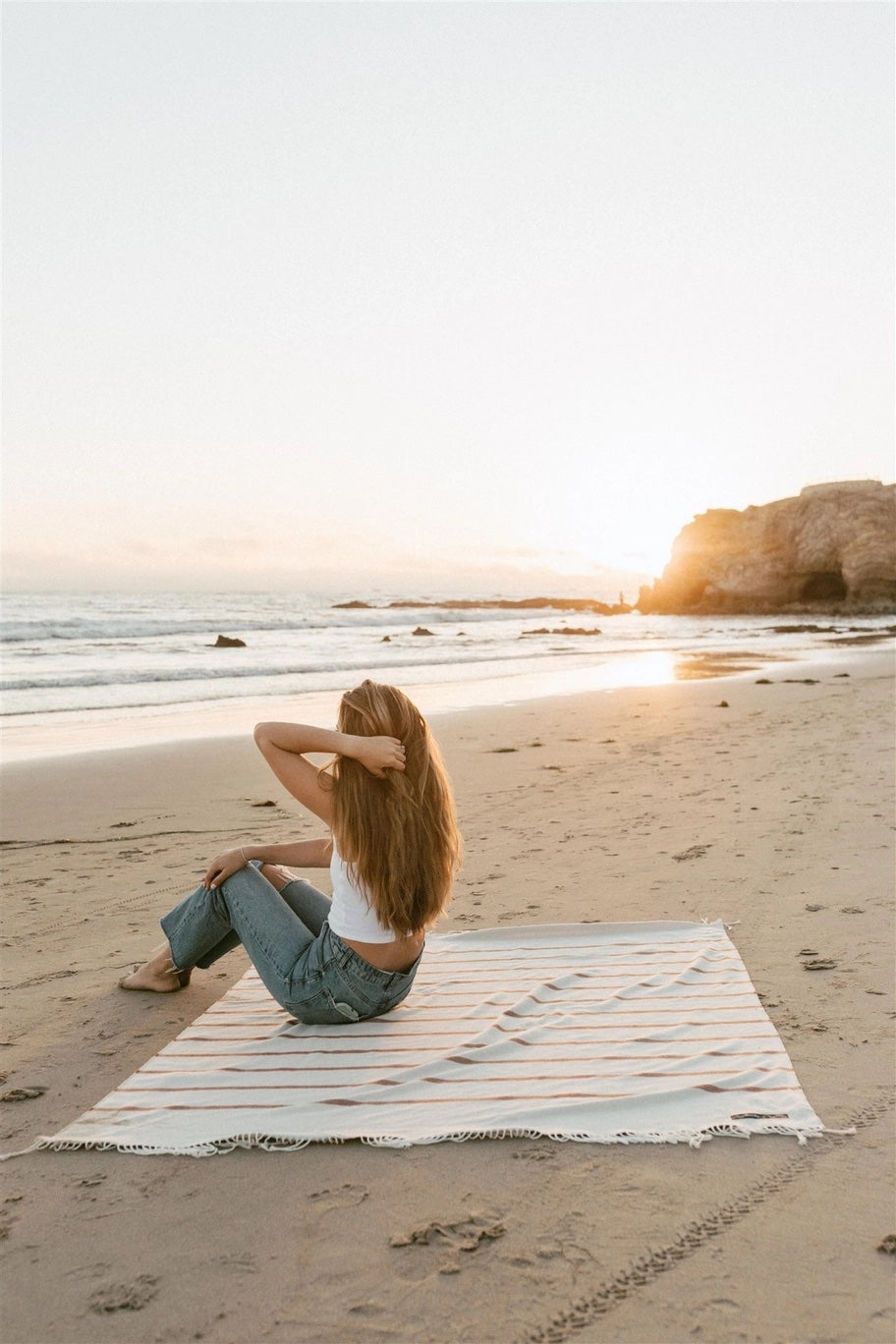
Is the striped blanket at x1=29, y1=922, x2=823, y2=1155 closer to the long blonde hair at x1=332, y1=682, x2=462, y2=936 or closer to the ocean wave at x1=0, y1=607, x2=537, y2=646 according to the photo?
the long blonde hair at x1=332, y1=682, x2=462, y2=936

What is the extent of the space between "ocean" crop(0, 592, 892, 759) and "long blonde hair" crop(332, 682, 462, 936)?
7.78 m

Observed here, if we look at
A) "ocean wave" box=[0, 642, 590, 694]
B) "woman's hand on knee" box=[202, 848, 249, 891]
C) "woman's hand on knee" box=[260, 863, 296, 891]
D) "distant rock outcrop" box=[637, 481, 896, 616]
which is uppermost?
"distant rock outcrop" box=[637, 481, 896, 616]

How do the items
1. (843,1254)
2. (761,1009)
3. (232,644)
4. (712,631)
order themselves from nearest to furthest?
(843,1254)
(761,1009)
(232,644)
(712,631)

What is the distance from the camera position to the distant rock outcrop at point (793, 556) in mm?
47938

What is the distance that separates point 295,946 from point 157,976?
2.86 ft

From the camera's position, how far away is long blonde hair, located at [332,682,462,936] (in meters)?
3.25

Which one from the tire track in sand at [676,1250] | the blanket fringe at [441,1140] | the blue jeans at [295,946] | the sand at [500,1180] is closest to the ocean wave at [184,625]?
the sand at [500,1180]

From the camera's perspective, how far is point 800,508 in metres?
53.6

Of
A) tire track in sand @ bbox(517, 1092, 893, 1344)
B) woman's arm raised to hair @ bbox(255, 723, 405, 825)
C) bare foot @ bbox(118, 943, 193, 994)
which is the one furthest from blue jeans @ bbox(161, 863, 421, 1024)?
tire track in sand @ bbox(517, 1092, 893, 1344)

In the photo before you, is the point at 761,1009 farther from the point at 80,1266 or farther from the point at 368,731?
the point at 80,1266

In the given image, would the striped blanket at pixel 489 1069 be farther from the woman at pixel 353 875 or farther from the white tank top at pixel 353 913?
the white tank top at pixel 353 913

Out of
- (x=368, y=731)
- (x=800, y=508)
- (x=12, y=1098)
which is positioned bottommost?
(x=12, y=1098)

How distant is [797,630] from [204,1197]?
1327 inches

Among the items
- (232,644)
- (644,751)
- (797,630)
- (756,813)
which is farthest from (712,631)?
(756,813)
